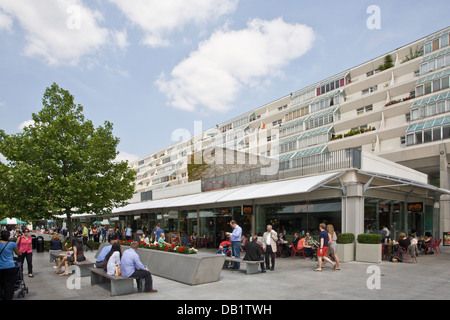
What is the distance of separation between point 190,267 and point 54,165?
11.8 m

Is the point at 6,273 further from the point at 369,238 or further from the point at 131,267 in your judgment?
the point at 369,238

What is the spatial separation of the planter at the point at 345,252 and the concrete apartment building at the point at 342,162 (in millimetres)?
944

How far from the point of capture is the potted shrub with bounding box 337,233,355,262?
14.3 m

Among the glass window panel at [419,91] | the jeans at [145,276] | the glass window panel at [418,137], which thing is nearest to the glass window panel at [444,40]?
the glass window panel at [419,91]

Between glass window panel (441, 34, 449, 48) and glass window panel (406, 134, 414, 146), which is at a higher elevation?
glass window panel (441, 34, 449, 48)

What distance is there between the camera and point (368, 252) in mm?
14188

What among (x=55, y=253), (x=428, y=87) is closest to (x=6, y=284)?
(x=55, y=253)

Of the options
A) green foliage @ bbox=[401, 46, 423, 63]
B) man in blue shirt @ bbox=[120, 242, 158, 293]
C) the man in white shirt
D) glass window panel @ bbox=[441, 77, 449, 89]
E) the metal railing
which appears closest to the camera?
man in blue shirt @ bbox=[120, 242, 158, 293]

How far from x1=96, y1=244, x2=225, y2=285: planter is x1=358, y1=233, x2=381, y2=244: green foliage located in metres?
6.98

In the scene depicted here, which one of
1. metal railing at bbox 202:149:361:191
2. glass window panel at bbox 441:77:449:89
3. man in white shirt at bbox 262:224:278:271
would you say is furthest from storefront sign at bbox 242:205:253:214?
glass window panel at bbox 441:77:449:89

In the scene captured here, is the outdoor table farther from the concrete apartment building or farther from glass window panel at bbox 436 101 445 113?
glass window panel at bbox 436 101 445 113

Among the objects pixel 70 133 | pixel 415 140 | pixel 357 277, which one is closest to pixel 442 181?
pixel 415 140

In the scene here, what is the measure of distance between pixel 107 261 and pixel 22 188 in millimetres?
11630
